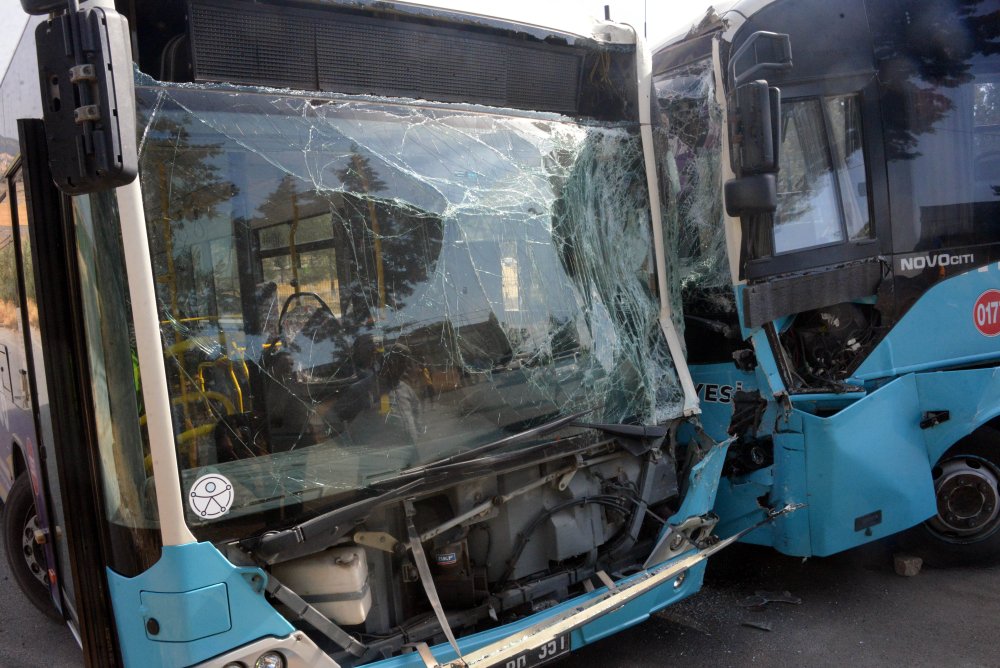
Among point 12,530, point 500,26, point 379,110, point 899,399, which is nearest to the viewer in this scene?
point 379,110

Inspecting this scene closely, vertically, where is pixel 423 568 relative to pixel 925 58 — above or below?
below

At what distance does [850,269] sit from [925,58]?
1.33m

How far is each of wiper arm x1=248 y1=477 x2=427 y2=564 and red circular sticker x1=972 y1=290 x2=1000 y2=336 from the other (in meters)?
3.54

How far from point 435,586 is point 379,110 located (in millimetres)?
1924

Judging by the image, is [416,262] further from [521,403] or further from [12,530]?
[12,530]

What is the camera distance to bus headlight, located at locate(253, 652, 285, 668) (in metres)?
2.55

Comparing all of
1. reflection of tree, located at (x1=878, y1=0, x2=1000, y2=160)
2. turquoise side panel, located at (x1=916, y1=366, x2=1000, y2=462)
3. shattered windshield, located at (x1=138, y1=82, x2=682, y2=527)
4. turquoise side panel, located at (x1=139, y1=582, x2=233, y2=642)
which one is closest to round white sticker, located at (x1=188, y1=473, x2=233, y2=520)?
shattered windshield, located at (x1=138, y1=82, x2=682, y2=527)

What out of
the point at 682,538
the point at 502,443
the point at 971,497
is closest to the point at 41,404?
the point at 502,443

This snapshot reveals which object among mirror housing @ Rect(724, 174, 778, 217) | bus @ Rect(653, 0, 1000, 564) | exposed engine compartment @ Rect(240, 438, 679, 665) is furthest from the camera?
bus @ Rect(653, 0, 1000, 564)

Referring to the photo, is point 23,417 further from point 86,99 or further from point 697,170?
point 697,170

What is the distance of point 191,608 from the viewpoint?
94.8 inches

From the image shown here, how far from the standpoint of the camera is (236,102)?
8.75ft

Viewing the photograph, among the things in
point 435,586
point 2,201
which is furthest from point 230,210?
point 2,201

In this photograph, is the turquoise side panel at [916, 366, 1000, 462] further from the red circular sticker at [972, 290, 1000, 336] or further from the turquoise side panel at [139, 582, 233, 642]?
the turquoise side panel at [139, 582, 233, 642]
